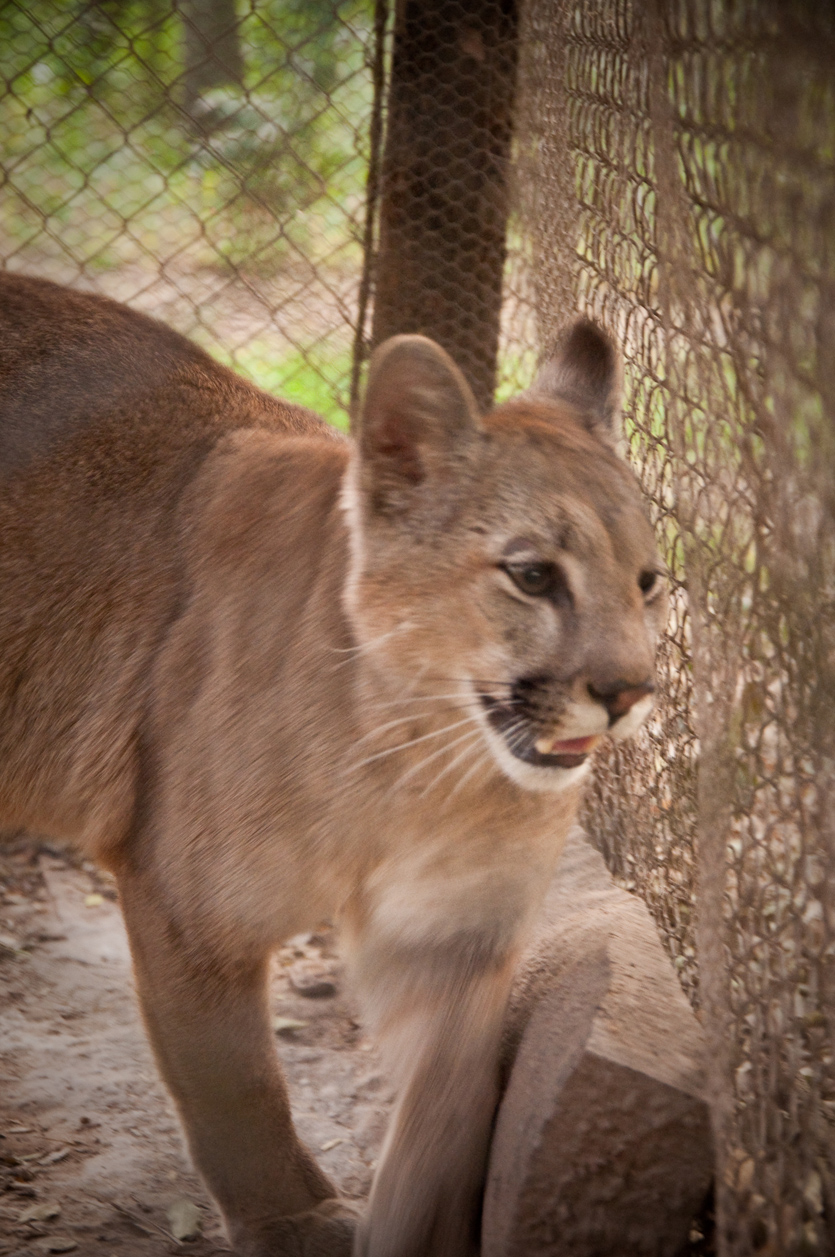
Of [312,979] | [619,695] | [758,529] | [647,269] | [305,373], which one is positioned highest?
[647,269]

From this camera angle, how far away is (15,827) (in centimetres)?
301

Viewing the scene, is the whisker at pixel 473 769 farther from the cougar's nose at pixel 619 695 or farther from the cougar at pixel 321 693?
the cougar's nose at pixel 619 695

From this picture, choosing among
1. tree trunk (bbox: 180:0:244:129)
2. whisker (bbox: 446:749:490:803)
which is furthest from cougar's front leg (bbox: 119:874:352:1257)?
tree trunk (bbox: 180:0:244:129)

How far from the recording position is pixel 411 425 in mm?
2381

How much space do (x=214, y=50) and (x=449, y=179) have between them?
102 cm

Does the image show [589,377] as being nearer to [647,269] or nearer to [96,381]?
[647,269]

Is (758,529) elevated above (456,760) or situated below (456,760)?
above

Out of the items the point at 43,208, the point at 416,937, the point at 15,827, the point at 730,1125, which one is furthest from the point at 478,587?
Answer: the point at 43,208

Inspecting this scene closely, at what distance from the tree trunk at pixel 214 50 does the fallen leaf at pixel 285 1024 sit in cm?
323

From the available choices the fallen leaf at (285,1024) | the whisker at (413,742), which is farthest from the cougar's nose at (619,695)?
the fallen leaf at (285,1024)

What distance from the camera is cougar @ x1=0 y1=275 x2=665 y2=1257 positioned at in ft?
7.46

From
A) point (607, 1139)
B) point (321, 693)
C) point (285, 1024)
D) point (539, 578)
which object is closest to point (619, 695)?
point (539, 578)

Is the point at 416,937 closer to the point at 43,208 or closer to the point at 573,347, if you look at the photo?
the point at 573,347

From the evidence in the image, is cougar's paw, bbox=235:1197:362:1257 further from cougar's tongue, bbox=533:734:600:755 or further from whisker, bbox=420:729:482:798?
cougar's tongue, bbox=533:734:600:755
